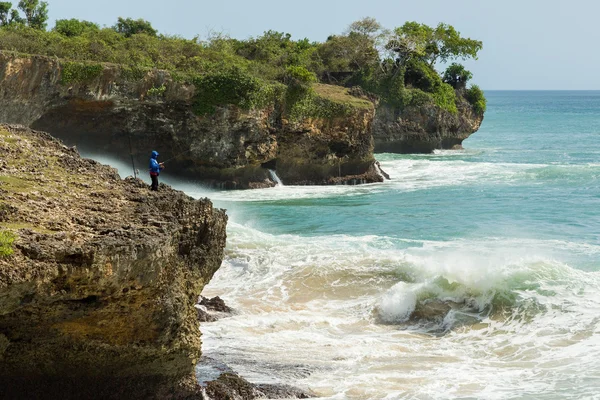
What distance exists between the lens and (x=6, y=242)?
7332 mm

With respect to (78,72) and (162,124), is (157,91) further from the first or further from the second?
(78,72)

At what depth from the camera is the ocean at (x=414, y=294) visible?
12.0m

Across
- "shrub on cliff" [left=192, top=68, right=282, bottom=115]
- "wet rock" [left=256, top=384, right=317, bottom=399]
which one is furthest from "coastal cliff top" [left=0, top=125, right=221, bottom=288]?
"shrub on cliff" [left=192, top=68, right=282, bottom=115]

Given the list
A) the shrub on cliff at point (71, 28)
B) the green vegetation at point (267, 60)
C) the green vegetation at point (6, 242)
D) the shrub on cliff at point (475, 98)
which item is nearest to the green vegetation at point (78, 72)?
the green vegetation at point (267, 60)

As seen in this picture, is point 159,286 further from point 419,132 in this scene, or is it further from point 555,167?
point 419,132

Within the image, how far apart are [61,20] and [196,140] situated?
54.5ft

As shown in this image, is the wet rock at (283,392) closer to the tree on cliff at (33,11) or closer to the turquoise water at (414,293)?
the turquoise water at (414,293)

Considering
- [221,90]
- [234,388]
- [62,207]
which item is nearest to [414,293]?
[234,388]

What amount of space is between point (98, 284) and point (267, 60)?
35383 millimetres

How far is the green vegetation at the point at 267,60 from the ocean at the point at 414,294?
4.92 meters

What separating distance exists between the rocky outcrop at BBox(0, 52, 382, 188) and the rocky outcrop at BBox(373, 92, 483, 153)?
42.3 ft

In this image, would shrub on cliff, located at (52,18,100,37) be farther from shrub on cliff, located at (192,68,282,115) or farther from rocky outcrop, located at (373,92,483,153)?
rocky outcrop, located at (373,92,483,153)

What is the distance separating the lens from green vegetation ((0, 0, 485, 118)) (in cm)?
3170

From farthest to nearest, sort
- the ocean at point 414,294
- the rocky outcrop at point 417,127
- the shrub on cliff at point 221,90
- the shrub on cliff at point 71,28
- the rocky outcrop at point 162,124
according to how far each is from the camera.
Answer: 1. the rocky outcrop at point 417,127
2. the shrub on cliff at point 71,28
3. the shrub on cliff at point 221,90
4. the rocky outcrop at point 162,124
5. the ocean at point 414,294
